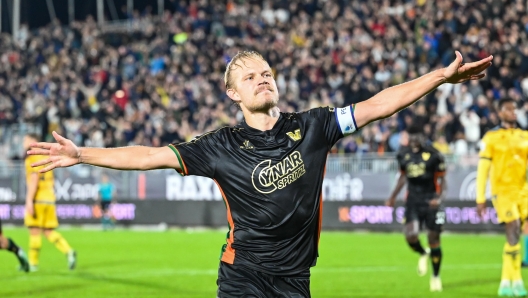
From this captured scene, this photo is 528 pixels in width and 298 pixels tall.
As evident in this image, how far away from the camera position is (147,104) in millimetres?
32156

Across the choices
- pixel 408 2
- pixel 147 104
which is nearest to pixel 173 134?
pixel 147 104

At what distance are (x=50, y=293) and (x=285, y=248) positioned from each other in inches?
292

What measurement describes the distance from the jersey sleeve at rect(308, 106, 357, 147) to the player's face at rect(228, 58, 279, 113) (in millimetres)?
343

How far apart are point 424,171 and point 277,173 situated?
27.0ft

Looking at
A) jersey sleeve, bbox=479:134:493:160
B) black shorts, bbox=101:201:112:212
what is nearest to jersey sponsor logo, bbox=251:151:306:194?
jersey sleeve, bbox=479:134:493:160

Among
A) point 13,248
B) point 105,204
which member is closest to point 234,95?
point 13,248

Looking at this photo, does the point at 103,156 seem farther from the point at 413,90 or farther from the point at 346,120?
the point at 413,90

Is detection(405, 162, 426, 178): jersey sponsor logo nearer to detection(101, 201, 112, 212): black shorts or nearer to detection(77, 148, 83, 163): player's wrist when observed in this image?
detection(77, 148, 83, 163): player's wrist

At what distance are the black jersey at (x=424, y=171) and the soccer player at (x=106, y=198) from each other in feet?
56.4

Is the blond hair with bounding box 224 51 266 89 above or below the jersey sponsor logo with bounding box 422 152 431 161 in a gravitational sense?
above

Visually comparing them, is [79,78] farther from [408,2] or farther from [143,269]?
[143,269]

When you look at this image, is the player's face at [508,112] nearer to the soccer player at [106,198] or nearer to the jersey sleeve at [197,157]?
the jersey sleeve at [197,157]

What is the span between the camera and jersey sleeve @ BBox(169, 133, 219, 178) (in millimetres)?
5543

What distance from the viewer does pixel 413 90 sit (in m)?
5.36
